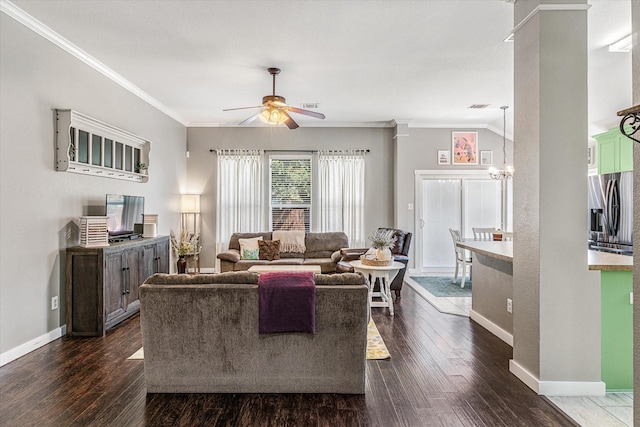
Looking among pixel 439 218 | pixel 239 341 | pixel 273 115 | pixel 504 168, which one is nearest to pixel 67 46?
pixel 273 115

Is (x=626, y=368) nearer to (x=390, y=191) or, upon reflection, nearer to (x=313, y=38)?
(x=313, y=38)

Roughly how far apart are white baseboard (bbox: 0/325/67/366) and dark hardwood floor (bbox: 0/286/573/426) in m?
0.06

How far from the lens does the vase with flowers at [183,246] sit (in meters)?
6.00

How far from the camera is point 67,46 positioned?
373 cm

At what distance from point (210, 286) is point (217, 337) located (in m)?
0.35

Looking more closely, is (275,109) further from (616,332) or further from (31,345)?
(616,332)

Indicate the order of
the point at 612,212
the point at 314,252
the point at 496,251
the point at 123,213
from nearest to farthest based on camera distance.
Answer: the point at 496,251 → the point at 123,213 → the point at 612,212 → the point at 314,252

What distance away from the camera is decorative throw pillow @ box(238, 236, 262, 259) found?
5.90 m

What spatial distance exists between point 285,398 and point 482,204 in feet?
→ 19.9

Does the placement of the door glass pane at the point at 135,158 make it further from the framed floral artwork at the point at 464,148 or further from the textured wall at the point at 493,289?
the framed floral artwork at the point at 464,148

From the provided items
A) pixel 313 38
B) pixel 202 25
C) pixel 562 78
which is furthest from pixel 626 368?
pixel 202 25

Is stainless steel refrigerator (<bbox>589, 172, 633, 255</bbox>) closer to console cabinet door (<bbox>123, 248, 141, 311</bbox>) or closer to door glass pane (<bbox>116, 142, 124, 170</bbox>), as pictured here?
console cabinet door (<bbox>123, 248, 141, 311</bbox>)

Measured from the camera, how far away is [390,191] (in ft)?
23.7

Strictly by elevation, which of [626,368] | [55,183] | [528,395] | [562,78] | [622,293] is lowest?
[528,395]
